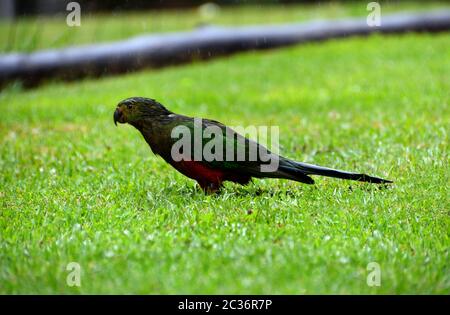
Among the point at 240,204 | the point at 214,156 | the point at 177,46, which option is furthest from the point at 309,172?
the point at 177,46

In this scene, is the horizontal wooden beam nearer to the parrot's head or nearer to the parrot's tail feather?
the parrot's head

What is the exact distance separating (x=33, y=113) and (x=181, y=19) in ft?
30.0

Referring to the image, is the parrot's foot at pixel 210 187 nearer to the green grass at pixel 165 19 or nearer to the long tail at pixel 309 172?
the long tail at pixel 309 172

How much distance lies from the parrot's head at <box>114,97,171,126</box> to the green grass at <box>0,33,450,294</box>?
0.55 meters

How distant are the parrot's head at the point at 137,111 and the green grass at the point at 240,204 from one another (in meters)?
0.55

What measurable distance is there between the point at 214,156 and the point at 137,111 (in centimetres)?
67

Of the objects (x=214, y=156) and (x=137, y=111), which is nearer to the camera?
(x=214, y=156)

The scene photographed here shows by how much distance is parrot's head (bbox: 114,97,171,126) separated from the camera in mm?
5227

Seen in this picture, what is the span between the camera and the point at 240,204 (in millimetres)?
4910

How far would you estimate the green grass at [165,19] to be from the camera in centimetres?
1559

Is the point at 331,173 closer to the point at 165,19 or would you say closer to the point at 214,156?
the point at 214,156

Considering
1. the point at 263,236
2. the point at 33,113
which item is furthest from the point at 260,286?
the point at 33,113

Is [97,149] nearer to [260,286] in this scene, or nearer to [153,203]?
[153,203]

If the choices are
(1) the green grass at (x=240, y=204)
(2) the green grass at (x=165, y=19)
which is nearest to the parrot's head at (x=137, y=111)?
(1) the green grass at (x=240, y=204)
